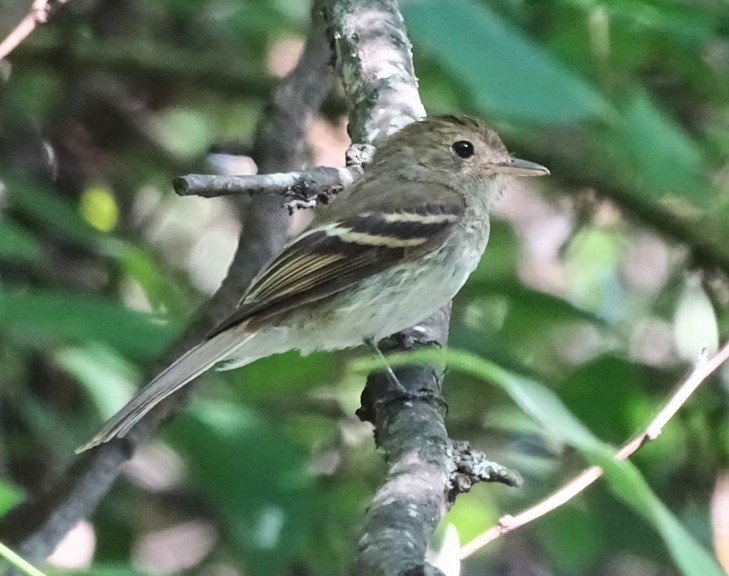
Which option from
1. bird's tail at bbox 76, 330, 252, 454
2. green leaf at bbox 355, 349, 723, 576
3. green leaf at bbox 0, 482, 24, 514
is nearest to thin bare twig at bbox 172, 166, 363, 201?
bird's tail at bbox 76, 330, 252, 454

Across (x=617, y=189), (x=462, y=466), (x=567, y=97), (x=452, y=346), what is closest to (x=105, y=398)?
(x=452, y=346)

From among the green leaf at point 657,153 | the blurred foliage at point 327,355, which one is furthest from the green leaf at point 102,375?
the green leaf at point 657,153

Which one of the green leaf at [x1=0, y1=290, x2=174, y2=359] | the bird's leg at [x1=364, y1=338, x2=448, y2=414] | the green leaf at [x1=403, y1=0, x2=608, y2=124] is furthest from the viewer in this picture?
the green leaf at [x1=0, y1=290, x2=174, y2=359]

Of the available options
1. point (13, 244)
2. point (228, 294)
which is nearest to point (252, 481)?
point (228, 294)

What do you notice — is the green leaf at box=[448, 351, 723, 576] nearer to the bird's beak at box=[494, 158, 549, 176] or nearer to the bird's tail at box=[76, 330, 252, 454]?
the bird's tail at box=[76, 330, 252, 454]

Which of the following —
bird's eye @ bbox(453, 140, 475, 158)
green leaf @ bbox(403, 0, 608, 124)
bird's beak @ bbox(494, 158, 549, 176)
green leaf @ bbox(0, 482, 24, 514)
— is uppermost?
bird's eye @ bbox(453, 140, 475, 158)

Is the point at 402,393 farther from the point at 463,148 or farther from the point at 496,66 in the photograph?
the point at 463,148

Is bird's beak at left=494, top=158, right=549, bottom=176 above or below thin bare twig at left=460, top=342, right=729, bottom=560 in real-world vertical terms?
above

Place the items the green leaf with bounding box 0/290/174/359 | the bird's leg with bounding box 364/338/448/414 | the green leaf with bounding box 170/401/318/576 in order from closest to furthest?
the bird's leg with bounding box 364/338/448/414 → the green leaf with bounding box 0/290/174/359 → the green leaf with bounding box 170/401/318/576

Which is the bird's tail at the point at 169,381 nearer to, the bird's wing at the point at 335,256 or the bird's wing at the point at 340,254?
the bird's wing at the point at 335,256
